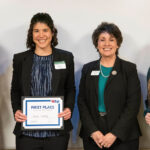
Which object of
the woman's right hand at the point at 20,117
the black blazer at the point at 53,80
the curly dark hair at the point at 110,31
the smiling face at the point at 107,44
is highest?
the curly dark hair at the point at 110,31

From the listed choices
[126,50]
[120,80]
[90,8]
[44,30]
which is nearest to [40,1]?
[90,8]

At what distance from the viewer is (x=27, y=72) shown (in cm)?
210

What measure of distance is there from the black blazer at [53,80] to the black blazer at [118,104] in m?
0.18

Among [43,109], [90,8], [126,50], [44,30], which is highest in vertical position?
[90,8]

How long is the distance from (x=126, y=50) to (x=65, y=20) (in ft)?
2.53

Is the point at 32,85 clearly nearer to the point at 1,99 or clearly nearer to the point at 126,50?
the point at 1,99

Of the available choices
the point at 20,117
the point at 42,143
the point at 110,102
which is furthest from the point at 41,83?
the point at 110,102

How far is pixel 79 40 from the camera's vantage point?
9.52 feet

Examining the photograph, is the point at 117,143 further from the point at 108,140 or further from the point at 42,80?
the point at 42,80

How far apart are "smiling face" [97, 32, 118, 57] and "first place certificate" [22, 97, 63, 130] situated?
0.59 meters

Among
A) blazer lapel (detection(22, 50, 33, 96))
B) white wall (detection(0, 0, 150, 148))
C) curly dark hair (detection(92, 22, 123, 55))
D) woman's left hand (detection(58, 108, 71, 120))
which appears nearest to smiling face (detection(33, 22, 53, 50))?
blazer lapel (detection(22, 50, 33, 96))

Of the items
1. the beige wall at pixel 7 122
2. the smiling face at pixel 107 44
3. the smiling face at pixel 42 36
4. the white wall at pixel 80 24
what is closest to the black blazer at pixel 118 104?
the smiling face at pixel 107 44

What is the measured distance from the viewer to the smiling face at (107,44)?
2.23 metres

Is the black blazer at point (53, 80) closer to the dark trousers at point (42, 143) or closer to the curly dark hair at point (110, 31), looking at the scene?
the dark trousers at point (42, 143)
